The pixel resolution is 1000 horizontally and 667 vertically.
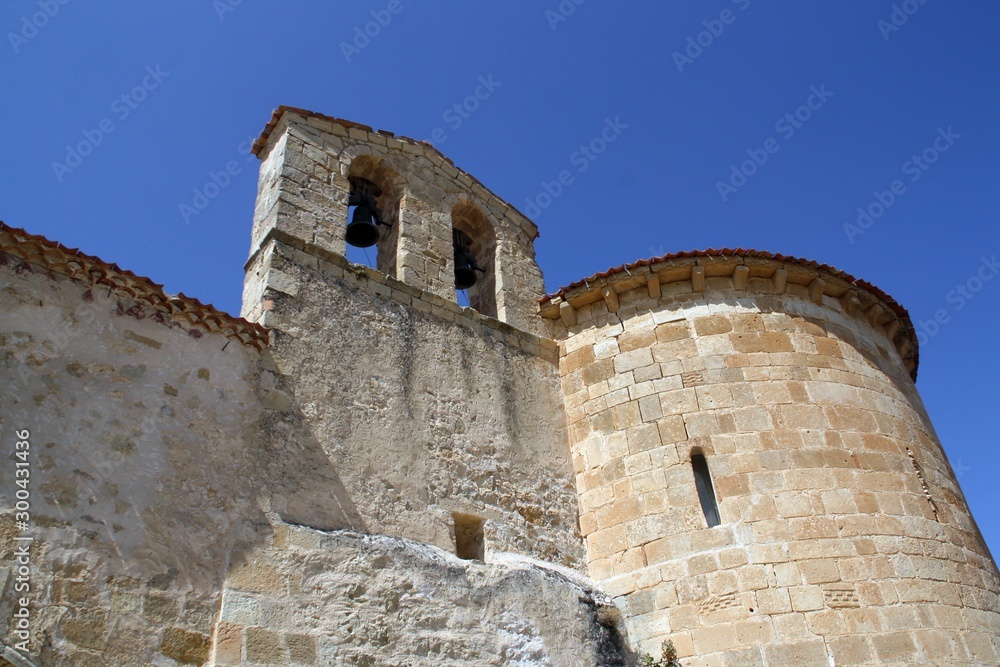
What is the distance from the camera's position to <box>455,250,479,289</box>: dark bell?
8.60m

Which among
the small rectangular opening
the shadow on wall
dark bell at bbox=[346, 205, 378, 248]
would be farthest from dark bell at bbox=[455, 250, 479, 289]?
the shadow on wall

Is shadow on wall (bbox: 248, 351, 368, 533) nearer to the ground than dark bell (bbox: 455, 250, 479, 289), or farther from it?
nearer to the ground

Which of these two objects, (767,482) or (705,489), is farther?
(705,489)

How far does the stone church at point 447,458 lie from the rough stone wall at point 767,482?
0.07ft

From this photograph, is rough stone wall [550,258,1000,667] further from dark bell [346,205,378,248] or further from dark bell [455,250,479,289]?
dark bell [346,205,378,248]

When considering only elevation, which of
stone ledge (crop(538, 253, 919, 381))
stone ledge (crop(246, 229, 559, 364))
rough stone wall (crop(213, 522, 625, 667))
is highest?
stone ledge (crop(538, 253, 919, 381))

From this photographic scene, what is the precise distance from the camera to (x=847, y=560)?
6027 mm

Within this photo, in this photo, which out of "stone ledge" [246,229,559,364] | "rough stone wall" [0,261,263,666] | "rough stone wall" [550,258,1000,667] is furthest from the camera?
"stone ledge" [246,229,559,364]

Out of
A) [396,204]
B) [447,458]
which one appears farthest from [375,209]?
[447,458]

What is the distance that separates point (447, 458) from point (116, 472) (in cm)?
252

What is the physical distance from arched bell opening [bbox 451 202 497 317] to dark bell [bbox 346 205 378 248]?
917mm

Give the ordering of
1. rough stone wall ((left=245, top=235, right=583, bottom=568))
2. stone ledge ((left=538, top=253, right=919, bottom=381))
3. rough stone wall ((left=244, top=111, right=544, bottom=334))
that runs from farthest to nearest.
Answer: stone ledge ((left=538, top=253, right=919, bottom=381))
rough stone wall ((left=244, top=111, right=544, bottom=334))
rough stone wall ((left=245, top=235, right=583, bottom=568))

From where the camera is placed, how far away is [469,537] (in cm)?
639

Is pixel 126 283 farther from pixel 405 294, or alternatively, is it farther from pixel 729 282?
pixel 729 282
